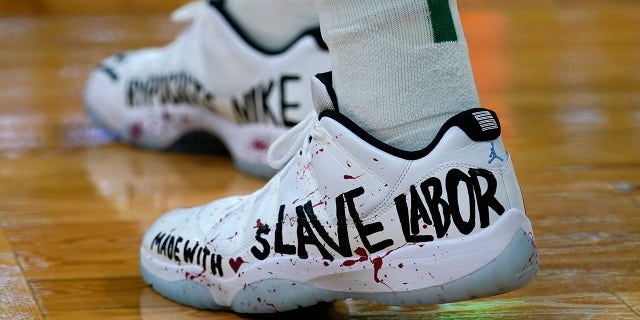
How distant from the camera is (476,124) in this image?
74 centimetres

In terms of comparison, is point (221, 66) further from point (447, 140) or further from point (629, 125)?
point (447, 140)

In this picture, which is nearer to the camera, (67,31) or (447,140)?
(447,140)

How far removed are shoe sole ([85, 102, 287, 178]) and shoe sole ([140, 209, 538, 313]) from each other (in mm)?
491

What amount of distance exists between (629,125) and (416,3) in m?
0.86

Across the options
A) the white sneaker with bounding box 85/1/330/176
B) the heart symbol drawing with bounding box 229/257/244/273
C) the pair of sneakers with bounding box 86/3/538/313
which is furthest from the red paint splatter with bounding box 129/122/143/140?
the heart symbol drawing with bounding box 229/257/244/273

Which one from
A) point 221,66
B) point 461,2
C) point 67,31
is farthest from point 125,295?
point 461,2

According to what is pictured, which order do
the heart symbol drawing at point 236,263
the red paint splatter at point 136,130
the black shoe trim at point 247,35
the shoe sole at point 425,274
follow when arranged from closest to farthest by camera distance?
1. the shoe sole at point 425,274
2. the heart symbol drawing at point 236,263
3. the black shoe trim at point 247,35
4. the red paint splatter at point 136,130

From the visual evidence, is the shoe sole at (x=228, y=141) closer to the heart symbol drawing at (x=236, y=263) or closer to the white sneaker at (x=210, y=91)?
the white sneaker at (x=210, y=91)

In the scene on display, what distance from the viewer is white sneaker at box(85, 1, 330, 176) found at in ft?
4.31

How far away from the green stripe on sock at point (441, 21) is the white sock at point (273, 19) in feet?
1.81

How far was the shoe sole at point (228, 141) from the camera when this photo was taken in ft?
4.41

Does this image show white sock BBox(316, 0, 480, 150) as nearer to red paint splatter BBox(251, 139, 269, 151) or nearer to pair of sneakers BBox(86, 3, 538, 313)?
pair of sneakers BBox(86, 3, 538, 313)

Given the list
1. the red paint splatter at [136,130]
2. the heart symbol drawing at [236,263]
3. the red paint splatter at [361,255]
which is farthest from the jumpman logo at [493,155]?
the red paint splatter at [136,130]

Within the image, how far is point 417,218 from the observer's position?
754 mm
